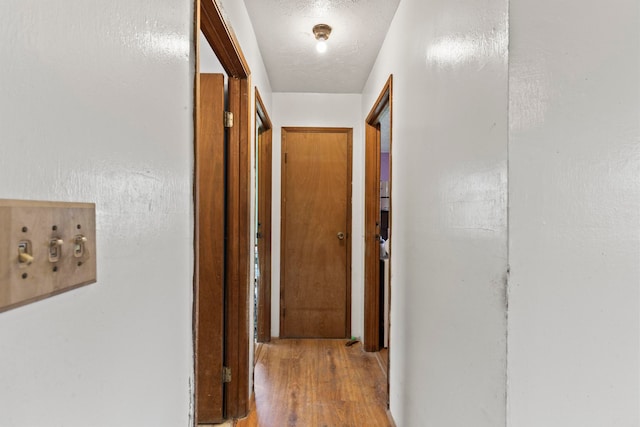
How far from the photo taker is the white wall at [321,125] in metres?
3.57

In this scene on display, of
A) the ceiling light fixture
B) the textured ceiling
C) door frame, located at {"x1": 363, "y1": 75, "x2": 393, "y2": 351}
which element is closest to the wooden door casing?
the textured ceiling

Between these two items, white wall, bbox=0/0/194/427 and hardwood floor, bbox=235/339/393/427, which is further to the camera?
hardwood floor, bbox=235/339/393/427

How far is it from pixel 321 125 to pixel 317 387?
7.48 feet

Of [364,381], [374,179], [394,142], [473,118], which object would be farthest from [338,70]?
Result: [364,381]

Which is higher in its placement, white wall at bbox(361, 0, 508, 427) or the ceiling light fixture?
the ceiling light fixture

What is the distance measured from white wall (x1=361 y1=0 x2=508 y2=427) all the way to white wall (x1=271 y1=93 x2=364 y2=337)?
1.50m

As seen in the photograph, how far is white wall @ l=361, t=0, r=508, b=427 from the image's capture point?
0.95 meters

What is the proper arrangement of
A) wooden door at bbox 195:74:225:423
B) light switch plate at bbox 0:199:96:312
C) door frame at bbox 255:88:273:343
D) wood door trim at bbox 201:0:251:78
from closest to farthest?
light switch plate at bbox 0:199:96:312 < wood door trim at bbox 201:0:251:78 < wooden door at bbox 195:74:225:423 < door frame at bbox 255:88:273:343

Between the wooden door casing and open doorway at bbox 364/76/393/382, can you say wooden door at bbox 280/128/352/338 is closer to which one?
the wooden door casing

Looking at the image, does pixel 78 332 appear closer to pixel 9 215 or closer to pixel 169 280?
pixel 9 215

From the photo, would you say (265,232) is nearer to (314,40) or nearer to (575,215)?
(314,40)

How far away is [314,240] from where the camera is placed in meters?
3.60

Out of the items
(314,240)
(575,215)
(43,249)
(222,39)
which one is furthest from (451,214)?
(314,240)

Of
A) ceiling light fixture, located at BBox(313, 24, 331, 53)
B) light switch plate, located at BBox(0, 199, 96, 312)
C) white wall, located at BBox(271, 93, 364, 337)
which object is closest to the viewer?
light switch plate, located at BBox(0, 199, 96, 312)
